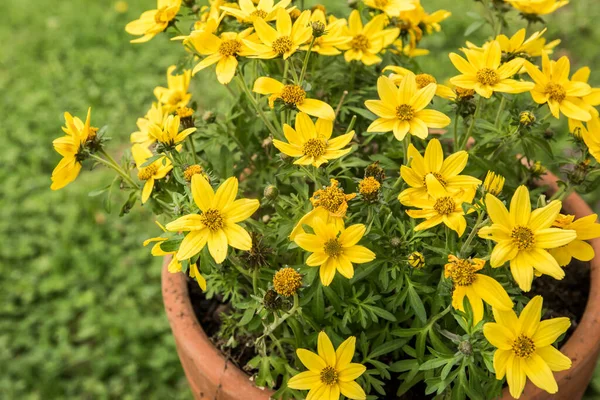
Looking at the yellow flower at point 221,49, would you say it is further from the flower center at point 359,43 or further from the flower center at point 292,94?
the flower center at point 359,43

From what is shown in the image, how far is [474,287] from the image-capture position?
98 centimetres

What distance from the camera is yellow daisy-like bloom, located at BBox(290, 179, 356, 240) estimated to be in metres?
1.02

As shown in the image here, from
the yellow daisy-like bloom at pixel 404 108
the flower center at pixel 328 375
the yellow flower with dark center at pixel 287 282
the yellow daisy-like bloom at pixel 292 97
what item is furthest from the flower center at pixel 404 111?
the flower center at pixel 328 375

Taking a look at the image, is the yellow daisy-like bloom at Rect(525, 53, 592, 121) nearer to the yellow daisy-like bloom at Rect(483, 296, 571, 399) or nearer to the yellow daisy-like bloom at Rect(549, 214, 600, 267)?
the yellow daisy-like bloom at Rect(549, 214, 600, 267)

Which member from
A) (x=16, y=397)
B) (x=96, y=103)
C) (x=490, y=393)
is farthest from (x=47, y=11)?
(x=490, y=393)

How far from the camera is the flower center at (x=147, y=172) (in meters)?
1.20

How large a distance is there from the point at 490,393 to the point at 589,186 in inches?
18.6

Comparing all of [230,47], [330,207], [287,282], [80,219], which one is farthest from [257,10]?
[80,219]

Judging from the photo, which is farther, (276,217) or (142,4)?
(142,4)

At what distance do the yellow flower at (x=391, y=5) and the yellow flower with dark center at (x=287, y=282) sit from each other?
0.62m

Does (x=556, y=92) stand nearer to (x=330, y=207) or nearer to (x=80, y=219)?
(x=330, y=207)

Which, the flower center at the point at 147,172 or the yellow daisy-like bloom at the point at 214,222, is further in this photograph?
the flower center at the point at 147,172

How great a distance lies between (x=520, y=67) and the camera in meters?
1.14

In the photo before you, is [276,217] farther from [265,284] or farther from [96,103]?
[96,103]
